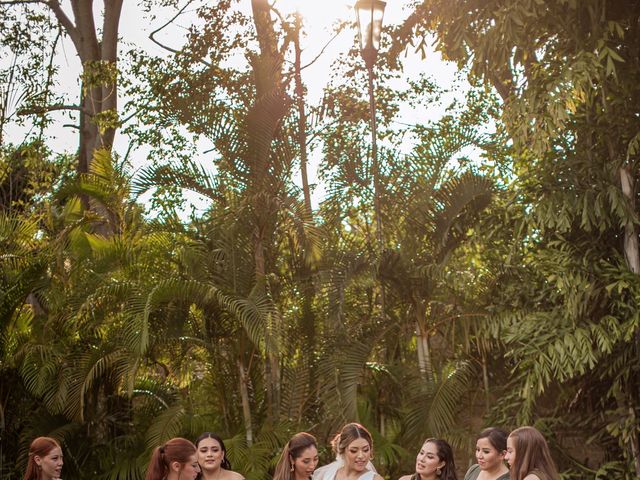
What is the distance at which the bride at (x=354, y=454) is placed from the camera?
24.6 ft

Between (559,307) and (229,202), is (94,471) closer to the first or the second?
(229,202)

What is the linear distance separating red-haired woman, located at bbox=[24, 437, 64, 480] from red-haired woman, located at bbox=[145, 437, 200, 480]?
30.5 inches

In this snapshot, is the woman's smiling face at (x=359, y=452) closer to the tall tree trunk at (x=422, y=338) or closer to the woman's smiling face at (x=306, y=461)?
the woman's smiling face at (x=306, y=461)

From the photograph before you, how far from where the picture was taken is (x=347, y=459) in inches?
299

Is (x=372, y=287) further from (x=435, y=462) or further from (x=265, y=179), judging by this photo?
(x=435, y=462)

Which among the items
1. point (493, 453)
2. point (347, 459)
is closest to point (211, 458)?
point (347, 459)

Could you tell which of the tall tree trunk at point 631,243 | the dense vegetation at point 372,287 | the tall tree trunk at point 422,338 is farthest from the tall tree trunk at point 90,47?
the tall tree trunk at point 631,243

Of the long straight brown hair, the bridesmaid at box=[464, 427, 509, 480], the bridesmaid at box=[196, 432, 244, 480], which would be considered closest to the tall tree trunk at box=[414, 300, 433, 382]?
the bridesmaid at box=[196, 432, 244, 480]

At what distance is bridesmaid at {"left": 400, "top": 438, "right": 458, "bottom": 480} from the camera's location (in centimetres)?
723

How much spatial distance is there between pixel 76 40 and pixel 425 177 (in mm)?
11132

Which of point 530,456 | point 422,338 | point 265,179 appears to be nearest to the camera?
point 530,456

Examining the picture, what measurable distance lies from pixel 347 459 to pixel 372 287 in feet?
20.7

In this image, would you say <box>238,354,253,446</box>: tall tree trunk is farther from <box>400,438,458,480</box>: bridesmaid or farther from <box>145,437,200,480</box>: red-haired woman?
<box>400,438,458,480</box>: bridesmaid

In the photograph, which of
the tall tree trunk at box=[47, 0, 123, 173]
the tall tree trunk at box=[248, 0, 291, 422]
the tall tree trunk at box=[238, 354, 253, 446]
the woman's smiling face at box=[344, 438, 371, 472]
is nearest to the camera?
the woman's smiling face at box=[344, 438, 371, 472]
